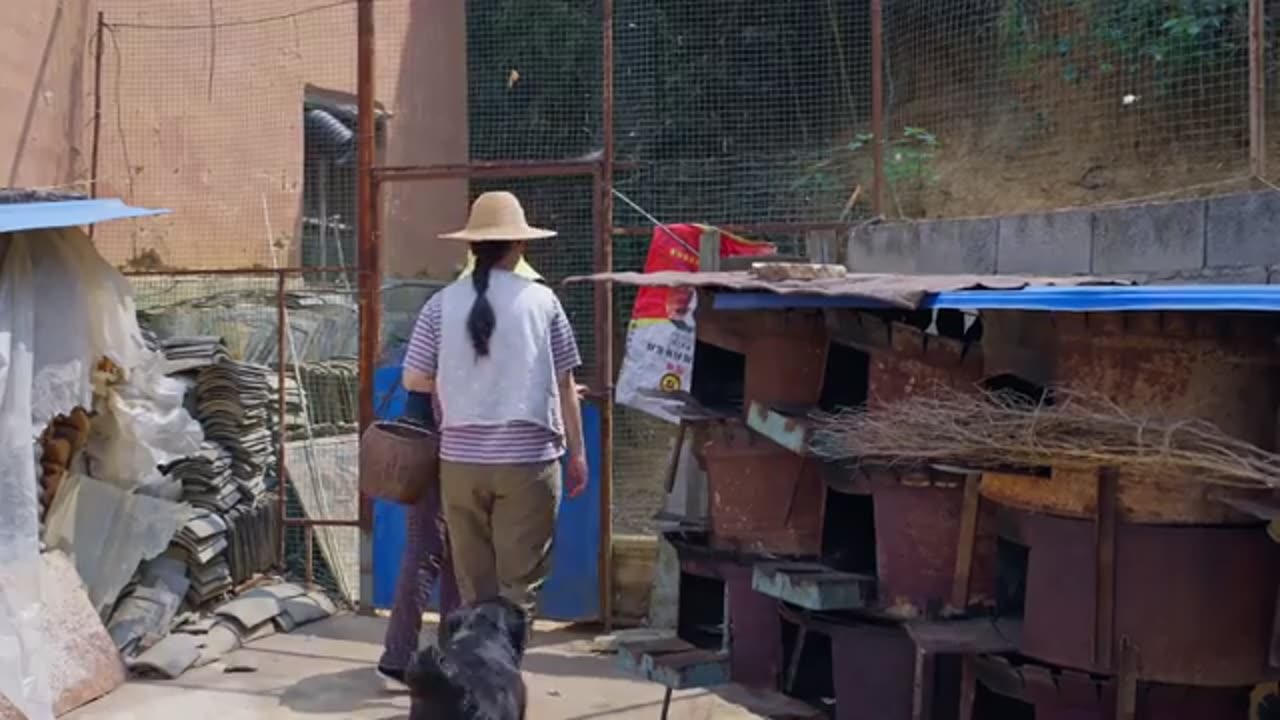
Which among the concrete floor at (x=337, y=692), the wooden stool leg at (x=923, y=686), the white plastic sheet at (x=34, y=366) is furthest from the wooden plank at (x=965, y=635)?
the white plastic sheet at (x=34, y=366)

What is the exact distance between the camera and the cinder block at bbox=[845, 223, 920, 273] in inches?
248

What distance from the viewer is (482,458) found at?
475 centimetres

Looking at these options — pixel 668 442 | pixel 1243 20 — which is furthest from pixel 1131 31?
pixel 668 442

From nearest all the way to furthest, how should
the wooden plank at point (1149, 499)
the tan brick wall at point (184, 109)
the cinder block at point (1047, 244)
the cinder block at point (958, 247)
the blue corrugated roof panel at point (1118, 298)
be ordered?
the blue corrugated roof panel at point (1118, 298), the wooden plank at point (1149, 499), the cinder block at point (1047, 244), the cinder block at point (958, 247), the tan brick wall at point (184, 109)

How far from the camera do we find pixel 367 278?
22.2 feet

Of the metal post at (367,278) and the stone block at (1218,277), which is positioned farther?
the metal post at (367,278)

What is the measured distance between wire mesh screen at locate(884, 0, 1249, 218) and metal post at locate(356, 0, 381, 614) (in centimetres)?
321

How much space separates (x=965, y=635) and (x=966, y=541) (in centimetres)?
26

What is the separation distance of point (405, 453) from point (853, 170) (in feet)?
14.7

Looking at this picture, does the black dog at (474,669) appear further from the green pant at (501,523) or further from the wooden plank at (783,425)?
the wooden plank at (783,425)

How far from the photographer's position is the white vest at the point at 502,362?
474cm

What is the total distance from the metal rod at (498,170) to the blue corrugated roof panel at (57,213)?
139cm

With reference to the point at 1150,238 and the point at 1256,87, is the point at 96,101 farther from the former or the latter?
the point at 1256,87

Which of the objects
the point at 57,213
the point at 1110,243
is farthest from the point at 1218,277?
the point at 57,213
